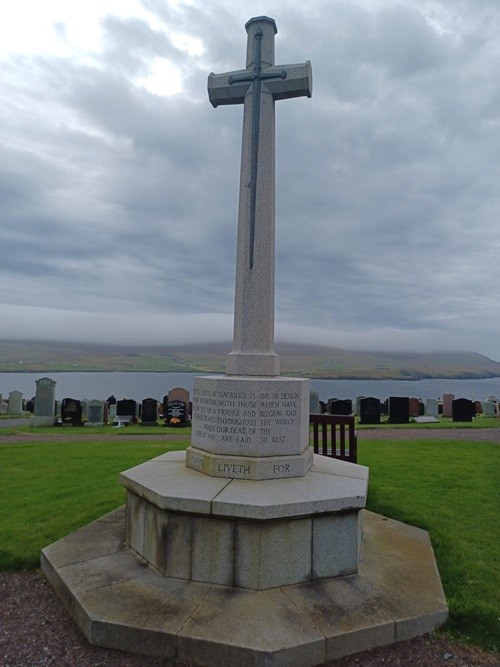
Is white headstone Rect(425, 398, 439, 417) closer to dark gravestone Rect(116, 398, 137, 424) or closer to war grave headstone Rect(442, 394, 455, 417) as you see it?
war grave headstone Rect(442, 394, 455, 417)

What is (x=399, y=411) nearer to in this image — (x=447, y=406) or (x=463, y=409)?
(x=463, y=409)

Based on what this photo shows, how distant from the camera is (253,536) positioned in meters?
3.90

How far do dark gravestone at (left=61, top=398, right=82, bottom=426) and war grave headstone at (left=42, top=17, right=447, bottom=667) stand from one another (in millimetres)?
15993

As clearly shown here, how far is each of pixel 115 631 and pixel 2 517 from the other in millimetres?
3703

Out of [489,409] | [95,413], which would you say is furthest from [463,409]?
[95,413]

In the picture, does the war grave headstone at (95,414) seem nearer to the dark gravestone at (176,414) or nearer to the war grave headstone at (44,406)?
the war grave headstone at (44,406)

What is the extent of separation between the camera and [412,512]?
19.5 feet

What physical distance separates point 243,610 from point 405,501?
12.2ft

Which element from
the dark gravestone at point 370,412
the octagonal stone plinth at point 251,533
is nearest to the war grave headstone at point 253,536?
the octagonal stone plinth at point 251,533

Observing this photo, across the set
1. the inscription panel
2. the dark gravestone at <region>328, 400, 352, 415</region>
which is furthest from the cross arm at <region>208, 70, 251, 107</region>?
the dark gravestone at <region>328, 400, 352, 415</region>

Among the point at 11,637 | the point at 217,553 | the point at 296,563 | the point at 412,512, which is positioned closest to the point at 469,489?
the point at 412,512

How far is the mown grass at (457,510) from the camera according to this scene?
3.73m

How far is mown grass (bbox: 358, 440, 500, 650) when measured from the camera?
3734 mm

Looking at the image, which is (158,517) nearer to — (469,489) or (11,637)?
(11,637)
